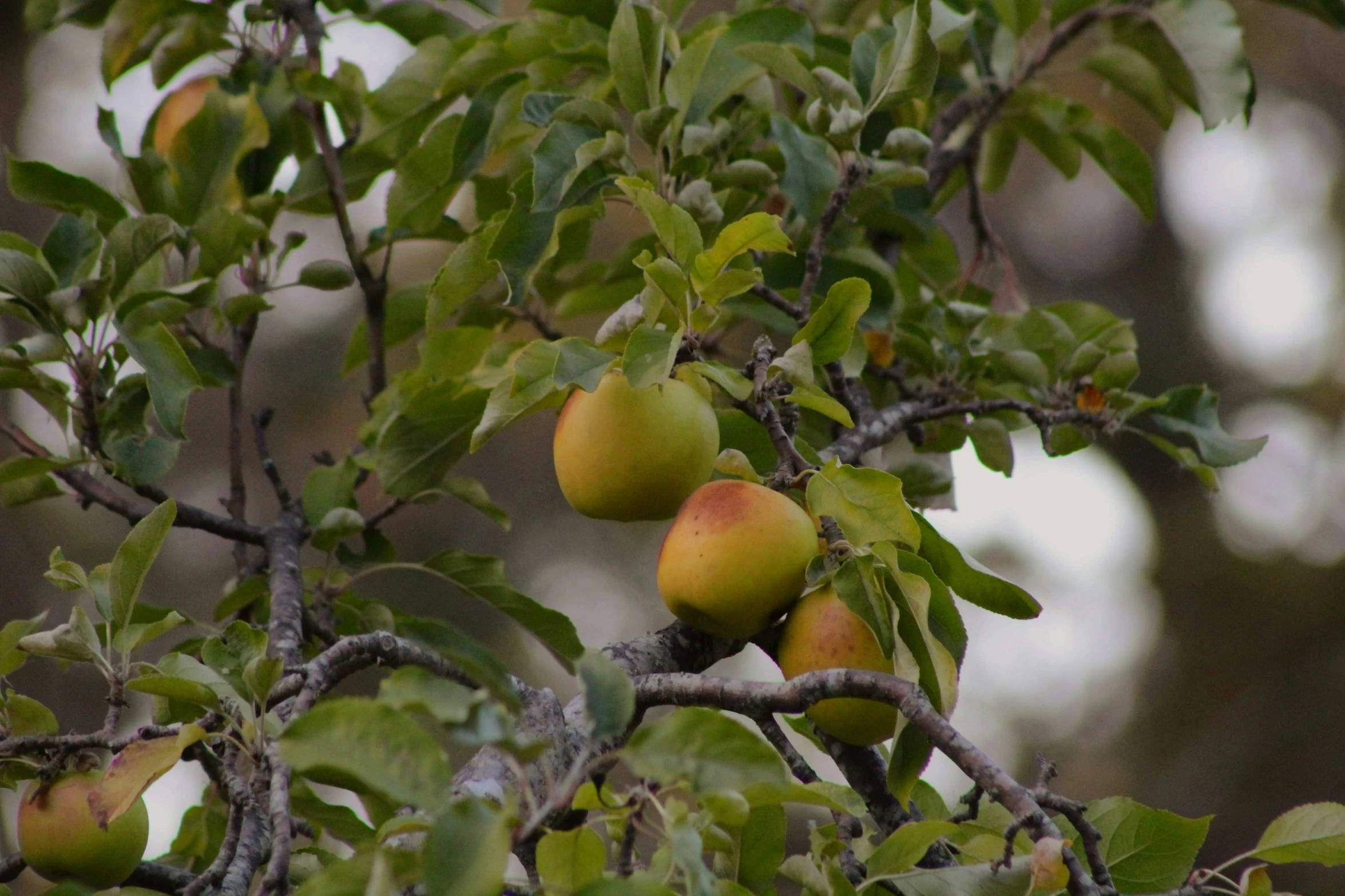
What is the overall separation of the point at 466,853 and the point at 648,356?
39cm

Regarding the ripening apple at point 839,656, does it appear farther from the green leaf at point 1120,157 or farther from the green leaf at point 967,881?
the green leaf at point 1120,157

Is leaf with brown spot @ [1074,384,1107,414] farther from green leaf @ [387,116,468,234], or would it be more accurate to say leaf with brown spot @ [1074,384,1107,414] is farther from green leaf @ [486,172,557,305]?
green leaf @ [387,116,468,234]

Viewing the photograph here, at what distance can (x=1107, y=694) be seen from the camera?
432 centimetres

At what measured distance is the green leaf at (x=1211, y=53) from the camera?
50.3 inches

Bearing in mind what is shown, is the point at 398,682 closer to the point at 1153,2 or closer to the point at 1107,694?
the point at 1153,2

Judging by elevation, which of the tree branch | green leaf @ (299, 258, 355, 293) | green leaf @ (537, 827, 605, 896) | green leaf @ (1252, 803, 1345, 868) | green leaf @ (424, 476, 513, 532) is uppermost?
green leaf @ (537, 827, 605, 896)

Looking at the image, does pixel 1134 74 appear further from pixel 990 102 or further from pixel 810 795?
pixel 810 795

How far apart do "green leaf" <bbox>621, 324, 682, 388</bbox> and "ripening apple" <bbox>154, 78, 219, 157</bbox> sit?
911 mm

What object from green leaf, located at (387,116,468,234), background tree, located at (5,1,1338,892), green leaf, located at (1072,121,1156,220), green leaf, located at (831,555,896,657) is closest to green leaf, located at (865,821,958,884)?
background tree, located at (5,1,1338,892)

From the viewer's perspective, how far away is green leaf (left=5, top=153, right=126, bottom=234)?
1.14 m

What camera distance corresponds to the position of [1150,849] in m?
0.76

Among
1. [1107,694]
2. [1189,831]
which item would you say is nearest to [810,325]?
[1189,831]

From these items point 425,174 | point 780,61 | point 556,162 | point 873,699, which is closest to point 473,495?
point 425,174

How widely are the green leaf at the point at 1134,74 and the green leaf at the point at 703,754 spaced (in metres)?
1.24
